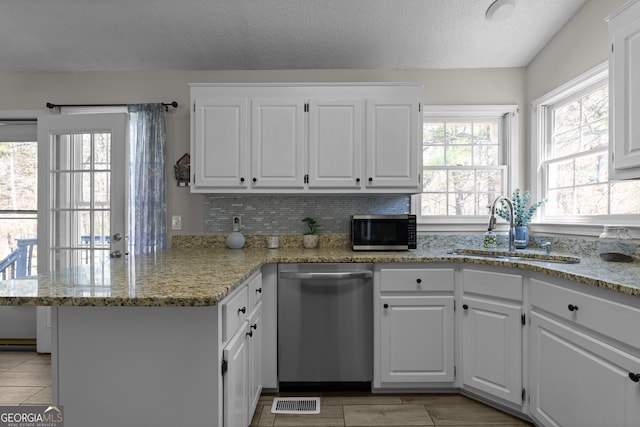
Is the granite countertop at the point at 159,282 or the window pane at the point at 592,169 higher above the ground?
the window pane at the point at 592,169

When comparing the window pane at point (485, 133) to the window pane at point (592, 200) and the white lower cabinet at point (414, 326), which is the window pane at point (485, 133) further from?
the white lower cabinet at point (414, 326)

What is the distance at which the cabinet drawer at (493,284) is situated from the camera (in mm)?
2131

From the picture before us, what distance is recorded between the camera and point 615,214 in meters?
2.30

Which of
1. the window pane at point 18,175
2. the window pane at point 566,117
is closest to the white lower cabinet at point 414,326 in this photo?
the window pane at point 566,117

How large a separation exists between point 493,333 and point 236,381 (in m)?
1.53

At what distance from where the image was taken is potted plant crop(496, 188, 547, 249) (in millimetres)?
2799

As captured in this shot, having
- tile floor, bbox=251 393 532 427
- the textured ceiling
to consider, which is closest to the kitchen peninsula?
tile floor, bbox=251 393 532 427

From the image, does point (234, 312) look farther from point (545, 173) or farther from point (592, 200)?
point (545, 173)

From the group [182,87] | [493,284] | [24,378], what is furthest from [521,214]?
[24,378]

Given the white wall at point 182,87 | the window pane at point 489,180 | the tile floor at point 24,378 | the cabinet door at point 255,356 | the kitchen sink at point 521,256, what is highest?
the white wall at point 182,87

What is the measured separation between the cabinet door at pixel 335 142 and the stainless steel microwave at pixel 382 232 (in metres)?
0.30

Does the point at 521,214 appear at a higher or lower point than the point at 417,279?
higher

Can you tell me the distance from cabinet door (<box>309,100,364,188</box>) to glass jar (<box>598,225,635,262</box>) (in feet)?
5.03

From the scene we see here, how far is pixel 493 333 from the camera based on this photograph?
224cm
